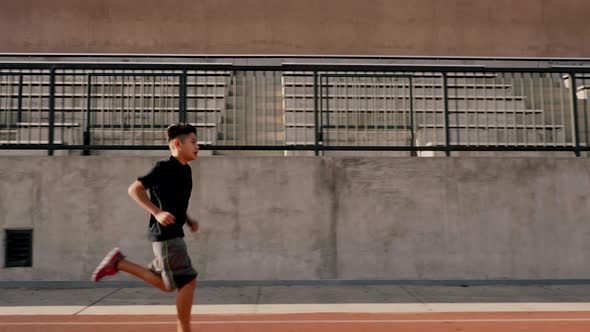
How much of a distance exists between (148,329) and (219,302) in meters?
1.52

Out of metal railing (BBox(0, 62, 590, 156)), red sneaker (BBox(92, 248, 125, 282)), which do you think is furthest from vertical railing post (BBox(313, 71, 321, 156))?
red sneaker (BBox(92, 248, 125, 282))

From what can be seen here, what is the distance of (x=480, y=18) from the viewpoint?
12.5 m

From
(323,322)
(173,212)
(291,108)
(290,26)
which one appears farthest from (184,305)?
(290,26)

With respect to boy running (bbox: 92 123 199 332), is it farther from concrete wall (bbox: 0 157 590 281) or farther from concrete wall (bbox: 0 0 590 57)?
concrete wall (bbox: 0 0 590 57)

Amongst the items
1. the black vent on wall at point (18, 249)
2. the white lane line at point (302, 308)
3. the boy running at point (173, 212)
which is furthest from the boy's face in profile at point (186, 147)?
the black vent on wall at point (18, 249)

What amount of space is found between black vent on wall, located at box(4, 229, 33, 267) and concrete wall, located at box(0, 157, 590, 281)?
0.10 m

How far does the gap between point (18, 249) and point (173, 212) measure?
4547mm

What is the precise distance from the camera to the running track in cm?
493

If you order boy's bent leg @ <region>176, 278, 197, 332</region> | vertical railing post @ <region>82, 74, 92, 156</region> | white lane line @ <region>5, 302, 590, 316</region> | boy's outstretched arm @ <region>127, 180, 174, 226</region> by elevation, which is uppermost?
vertical railing post @ <region>82, 74, 92, 156</region>

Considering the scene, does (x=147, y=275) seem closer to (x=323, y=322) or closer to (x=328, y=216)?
(x=323, y=322)

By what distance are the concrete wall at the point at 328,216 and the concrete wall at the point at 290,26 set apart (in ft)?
17.7

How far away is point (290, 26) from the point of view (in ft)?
40.2

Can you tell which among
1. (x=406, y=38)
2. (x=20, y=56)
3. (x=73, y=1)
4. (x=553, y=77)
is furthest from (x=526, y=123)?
(x=20, y=56)

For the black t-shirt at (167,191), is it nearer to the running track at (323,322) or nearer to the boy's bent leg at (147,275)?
the boy's bent leg at (147,275)
